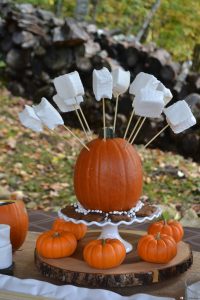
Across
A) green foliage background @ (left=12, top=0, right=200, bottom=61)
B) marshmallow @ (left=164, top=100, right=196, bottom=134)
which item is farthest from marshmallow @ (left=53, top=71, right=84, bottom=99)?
green foliage background @ (left=12, top=0, right=200, bottom=61)

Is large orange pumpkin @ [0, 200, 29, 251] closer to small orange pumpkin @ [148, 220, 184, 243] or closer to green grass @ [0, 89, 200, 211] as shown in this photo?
small orange pumpkin @ [148, 220, 184, 243]

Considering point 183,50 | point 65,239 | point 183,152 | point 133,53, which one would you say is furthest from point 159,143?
point 65,239

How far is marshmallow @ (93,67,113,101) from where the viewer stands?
1.61 m

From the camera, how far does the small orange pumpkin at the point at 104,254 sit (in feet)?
5.11

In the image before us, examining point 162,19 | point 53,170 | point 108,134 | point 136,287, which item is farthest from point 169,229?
point 162,19

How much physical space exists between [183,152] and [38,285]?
173 inches

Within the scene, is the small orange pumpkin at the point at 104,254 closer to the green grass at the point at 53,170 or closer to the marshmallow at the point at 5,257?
the marshmallow at the point at 5,257

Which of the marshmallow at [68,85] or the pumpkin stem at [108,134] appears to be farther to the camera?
the pumpkin stem at [108,134]

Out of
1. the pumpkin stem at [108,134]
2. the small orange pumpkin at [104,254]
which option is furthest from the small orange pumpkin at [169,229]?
the pumpkin stem at [108,134]

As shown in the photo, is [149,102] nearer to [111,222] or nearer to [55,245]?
[111,222]

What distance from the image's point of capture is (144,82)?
1.66 metres

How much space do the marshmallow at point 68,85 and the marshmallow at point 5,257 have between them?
515 mm

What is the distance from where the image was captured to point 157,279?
5.17 ft

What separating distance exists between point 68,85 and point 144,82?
0.25 m
